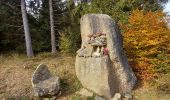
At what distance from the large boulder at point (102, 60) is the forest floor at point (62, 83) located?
22.8 inches

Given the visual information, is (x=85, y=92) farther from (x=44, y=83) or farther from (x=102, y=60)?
(x=44, y=83)

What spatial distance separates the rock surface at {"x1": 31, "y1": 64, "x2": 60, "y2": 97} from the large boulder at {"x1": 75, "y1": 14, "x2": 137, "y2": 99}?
4.59ft

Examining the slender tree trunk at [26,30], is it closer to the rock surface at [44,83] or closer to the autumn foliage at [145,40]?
the rock surface at [44,83]

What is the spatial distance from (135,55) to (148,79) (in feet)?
5.06

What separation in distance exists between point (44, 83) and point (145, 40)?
18.1 feet

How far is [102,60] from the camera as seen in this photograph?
13.7 m

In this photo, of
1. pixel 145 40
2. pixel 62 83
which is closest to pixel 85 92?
pixel 62 83

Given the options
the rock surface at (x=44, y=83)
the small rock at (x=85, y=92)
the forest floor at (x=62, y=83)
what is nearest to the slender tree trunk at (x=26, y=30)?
the forest floor at (x=62, y=83)

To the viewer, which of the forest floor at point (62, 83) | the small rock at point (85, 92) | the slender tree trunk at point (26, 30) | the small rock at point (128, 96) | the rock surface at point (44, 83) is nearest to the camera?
the rock surface at point (44, 83)

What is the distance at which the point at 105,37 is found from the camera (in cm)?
1411

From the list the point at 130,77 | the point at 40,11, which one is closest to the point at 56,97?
the point at 130,77

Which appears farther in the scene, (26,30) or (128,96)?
(26,30)

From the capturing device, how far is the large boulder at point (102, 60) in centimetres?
1366

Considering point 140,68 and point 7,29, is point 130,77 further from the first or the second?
point 7,29
